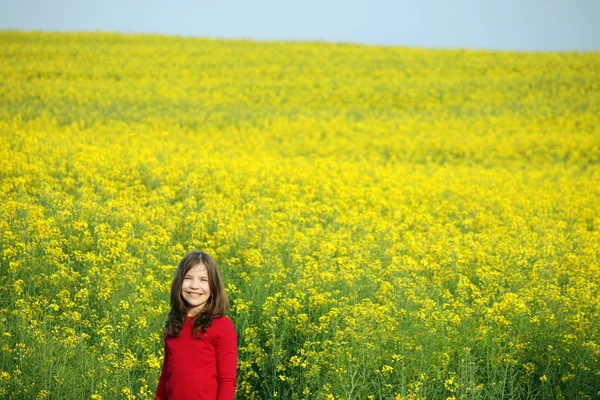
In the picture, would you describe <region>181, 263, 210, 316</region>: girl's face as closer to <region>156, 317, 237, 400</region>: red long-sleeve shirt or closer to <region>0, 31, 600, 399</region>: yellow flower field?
<region>156, 317, 237, 400</region>: red long-sleeve shirt

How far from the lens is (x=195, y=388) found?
4324mm

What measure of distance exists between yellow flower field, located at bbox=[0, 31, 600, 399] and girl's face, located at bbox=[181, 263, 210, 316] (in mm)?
→ 1490

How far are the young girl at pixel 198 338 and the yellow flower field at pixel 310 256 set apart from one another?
1.29 meters

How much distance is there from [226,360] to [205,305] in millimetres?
360

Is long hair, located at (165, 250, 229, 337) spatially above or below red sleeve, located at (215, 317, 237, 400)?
above

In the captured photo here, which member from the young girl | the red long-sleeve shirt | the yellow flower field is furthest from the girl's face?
the yellow flower field

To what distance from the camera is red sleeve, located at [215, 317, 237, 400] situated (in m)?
4.29

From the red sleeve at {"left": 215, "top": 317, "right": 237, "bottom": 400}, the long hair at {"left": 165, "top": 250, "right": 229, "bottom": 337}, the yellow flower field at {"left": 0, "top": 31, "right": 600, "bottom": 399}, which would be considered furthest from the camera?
the yellow flower field at {"left": 0, "top": 31, "right": 600, "bottom": 399}

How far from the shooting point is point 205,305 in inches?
175

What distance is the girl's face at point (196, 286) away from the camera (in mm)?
4414

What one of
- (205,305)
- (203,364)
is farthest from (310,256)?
(203,364)

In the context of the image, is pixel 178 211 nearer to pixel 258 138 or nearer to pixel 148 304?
pixel 148 304

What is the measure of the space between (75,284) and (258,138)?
17514mm

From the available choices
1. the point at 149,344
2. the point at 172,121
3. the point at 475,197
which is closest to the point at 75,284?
the point at 149,344
